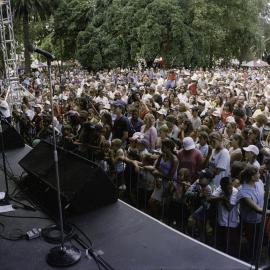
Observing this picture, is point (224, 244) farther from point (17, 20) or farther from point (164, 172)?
point (17, 20)

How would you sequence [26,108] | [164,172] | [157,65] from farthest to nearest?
[157,65] → [26,108] → [164,172]

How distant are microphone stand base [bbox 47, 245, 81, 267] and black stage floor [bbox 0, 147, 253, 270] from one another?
54 millimetres

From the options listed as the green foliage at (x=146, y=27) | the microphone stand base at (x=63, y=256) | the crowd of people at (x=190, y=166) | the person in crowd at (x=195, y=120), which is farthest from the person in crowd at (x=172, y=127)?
the green foliage at (x=146, y=27)

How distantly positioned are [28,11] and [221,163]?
26406 millimetres

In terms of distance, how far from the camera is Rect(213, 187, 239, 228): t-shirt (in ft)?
14.8

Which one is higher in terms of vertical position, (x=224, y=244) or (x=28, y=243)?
(x=28, y=243)

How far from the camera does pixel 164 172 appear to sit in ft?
17.9

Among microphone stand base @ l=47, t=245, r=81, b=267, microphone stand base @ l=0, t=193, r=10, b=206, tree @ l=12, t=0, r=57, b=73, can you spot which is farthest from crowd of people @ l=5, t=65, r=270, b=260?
tree @ l=12, t=0, r=57, b=73

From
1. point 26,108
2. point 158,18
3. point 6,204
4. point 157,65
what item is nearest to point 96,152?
point 6,204

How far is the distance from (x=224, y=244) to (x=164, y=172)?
4.42 ft

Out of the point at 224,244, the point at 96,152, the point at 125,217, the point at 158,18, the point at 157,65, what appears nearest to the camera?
the point at 125,217

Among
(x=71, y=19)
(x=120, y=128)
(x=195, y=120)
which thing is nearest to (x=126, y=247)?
(x=120, y=128)

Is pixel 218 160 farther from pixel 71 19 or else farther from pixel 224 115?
pixel 71 19

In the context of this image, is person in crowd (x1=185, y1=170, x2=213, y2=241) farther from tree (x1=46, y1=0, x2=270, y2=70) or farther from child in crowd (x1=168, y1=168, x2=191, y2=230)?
tree (x1=46, y1=0, x2=270, y2=70)
